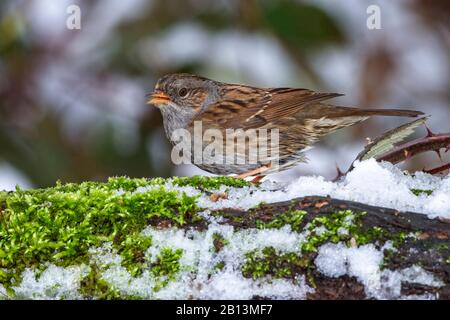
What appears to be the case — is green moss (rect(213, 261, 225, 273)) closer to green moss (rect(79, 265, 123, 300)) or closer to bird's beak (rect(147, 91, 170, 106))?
green moss (rect(79, 265, 123, 300))

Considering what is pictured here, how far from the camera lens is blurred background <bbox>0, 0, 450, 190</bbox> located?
4.92 m

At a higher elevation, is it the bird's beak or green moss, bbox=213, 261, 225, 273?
the bird's beak

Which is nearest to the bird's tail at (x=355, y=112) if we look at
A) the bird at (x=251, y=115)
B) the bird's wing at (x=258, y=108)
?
the bird at (x=251, y=115)

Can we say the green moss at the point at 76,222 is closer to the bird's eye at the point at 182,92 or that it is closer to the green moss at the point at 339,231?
the green moss at the point at 339,231

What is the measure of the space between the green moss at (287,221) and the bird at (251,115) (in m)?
1.96

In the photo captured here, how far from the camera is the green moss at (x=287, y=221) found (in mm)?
2391

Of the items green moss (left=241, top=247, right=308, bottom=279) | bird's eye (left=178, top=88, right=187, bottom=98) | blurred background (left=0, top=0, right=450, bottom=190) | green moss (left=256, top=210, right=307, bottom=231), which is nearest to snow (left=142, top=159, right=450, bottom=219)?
green moss (left=256, top=210, right=307, bottom=231)

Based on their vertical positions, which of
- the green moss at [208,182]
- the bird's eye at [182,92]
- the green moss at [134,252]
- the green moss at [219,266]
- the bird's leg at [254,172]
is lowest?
the green moss at [219,266]

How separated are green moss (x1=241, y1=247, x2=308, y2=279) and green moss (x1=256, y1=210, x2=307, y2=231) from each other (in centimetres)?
10

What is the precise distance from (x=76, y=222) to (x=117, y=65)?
279 cm

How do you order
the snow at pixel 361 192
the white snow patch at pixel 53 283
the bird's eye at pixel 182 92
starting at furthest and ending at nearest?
the bird's eye at pixel 182 92 < the snow at pixel 361 192 < the white snow patch at pixel 53 283

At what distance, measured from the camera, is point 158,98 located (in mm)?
5094

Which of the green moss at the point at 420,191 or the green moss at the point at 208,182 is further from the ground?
the green moss at the point at 208,182

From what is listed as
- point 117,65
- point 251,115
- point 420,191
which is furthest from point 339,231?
point 117,65
